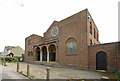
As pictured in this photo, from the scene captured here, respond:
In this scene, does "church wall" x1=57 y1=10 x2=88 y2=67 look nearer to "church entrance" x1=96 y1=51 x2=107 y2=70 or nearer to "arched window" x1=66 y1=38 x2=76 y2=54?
"arched window" x1=66 y1=38 x2=76 y2=54

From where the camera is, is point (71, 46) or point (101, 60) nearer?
point (101, 60)

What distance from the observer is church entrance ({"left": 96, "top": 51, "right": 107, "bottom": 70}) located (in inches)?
378

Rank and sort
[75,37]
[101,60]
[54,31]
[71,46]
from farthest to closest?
[54,31] < [71,46] < [75,37] < [101,60]

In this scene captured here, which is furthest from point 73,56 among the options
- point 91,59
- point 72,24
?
point 72,24

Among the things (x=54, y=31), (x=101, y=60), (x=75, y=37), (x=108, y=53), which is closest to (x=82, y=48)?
(x=75, y=37)

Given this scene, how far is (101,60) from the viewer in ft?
32.2

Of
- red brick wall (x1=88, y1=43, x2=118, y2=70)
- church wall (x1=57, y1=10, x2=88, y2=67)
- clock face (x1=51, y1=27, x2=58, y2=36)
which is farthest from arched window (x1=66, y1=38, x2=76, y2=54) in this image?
clock face (x1=51, y1=27, x2=58, y2=36)

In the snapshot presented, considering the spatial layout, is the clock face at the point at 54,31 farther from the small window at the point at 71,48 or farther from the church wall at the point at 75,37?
the small window at the point at 71,48

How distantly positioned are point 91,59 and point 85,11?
7.15 meters

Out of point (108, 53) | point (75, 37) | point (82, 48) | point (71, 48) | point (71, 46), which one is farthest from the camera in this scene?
point (71, 46)

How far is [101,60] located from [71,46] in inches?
191

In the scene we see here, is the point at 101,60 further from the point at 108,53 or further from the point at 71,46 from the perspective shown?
the point at 71,46

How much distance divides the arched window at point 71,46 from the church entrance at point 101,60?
3594mm

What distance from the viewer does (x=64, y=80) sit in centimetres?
612
